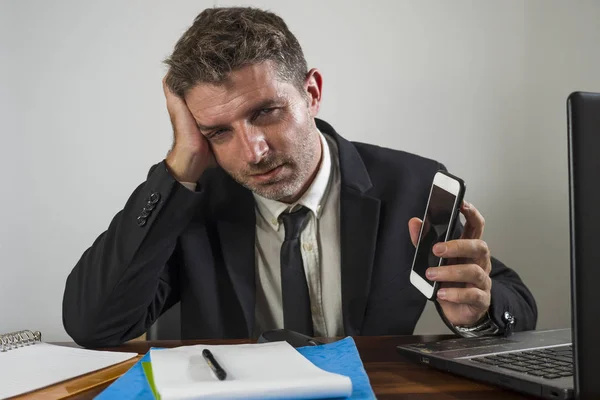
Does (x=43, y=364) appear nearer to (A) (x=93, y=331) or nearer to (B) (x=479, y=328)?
(A) (x=93, y=331)

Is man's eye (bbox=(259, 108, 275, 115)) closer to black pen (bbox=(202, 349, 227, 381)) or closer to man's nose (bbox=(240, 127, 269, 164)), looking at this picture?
man's nose (bbox=(240, 127, 269, 164))

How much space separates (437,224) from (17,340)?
0.72m

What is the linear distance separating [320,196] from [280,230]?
0.13 meters

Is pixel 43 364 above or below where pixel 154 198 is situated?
below

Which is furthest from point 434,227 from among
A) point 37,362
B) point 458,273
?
point 37,362

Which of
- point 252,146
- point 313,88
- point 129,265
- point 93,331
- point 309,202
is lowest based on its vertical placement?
point 93,331

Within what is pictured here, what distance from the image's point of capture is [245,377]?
631mm

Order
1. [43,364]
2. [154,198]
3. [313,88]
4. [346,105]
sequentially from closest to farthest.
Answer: [43,364]
[154,198]
[313,88]
[346,105]

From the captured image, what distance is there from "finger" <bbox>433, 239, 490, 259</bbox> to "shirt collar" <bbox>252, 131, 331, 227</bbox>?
1.71 feet

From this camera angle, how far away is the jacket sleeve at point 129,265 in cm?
114

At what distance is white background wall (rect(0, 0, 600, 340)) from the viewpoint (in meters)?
1.83

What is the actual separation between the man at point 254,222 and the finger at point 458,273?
17 centimetres

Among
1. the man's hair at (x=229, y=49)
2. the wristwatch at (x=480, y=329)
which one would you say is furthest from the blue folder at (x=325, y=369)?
the man's hair at (x=229, y=49)

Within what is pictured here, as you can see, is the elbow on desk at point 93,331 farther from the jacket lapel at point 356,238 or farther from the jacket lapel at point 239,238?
the jacket lapel at point 356,238
